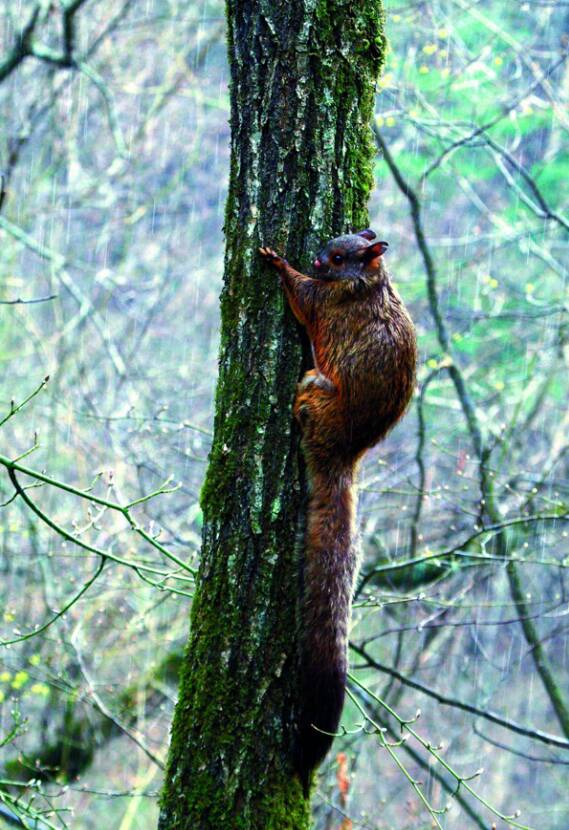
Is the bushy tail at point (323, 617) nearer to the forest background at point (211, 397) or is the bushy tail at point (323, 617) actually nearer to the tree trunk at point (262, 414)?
the tree trunk at point (262, 414)

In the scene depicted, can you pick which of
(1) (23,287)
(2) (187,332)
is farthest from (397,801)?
(1) (23,287)

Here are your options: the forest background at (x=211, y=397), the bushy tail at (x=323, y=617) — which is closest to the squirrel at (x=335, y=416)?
the bushy tail at (x=323, y=617)

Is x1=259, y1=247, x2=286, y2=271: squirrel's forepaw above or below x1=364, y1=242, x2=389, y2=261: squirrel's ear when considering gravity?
below

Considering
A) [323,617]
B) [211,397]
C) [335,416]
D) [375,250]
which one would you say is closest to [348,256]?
[375,250]

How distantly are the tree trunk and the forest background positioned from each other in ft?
6.12

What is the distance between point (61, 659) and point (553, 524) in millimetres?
3378

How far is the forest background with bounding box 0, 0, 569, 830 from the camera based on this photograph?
221 inches

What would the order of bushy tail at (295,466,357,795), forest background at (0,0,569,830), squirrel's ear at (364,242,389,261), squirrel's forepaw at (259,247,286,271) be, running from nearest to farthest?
bushy tail at (295,466,357,795), squirrel's forepaw at (259,247,286,271), squirrel's ear at (364,242,389,261), forest background at (0,0,569,830)

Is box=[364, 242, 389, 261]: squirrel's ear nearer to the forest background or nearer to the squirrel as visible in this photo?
the squirrel

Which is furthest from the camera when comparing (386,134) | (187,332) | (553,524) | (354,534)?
(187,332)

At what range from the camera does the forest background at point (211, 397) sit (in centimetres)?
561

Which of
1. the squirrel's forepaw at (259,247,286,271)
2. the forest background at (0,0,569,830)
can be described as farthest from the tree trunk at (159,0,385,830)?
the forest background at (0,0,569,830)

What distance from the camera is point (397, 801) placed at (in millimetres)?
10797

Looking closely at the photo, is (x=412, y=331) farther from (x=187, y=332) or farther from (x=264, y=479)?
(x=187, y=332)
